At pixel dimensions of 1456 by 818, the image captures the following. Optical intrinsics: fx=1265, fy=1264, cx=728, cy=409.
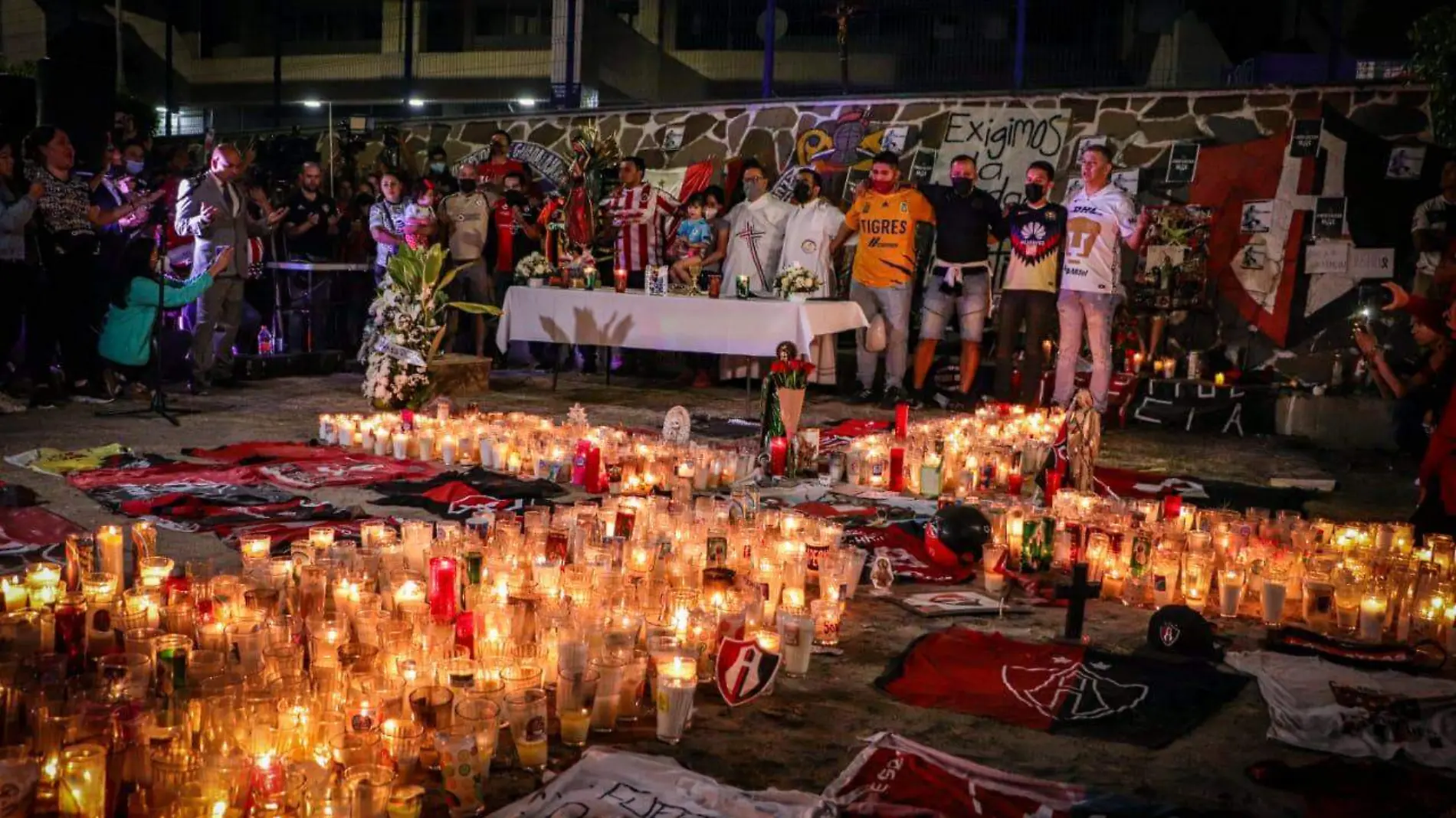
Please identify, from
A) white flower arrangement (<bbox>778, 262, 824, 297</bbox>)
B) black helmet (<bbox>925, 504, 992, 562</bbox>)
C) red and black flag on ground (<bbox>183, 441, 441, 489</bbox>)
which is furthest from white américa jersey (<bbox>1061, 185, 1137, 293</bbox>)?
red and black flag on ground (<bbox>183, 441, 441, 489</bbox>)

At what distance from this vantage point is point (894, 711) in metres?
4.11

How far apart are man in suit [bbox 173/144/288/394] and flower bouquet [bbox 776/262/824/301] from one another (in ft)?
15.5

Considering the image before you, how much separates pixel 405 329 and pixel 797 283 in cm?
330

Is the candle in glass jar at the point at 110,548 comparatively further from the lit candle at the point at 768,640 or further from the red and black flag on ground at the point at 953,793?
the red and black flag on ground at the point at 953,793

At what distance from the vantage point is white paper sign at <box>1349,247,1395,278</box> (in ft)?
36.3

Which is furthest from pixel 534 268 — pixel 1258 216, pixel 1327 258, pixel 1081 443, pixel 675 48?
pixel 675 48

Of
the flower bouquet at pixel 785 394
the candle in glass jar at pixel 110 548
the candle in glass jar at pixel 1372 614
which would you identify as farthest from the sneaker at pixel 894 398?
the candle in glass jar at pixel 110 548

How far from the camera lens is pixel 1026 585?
561 cm

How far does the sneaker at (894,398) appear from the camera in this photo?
36.8 ft

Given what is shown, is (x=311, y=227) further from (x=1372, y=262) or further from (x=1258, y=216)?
(x=1372, y=262)

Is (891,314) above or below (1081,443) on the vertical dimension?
above

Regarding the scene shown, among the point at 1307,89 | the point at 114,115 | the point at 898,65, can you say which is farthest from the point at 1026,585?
the point at 898,65

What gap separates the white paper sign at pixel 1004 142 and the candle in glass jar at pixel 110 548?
30.9 feet

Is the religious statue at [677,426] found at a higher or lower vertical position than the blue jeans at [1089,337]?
lower
